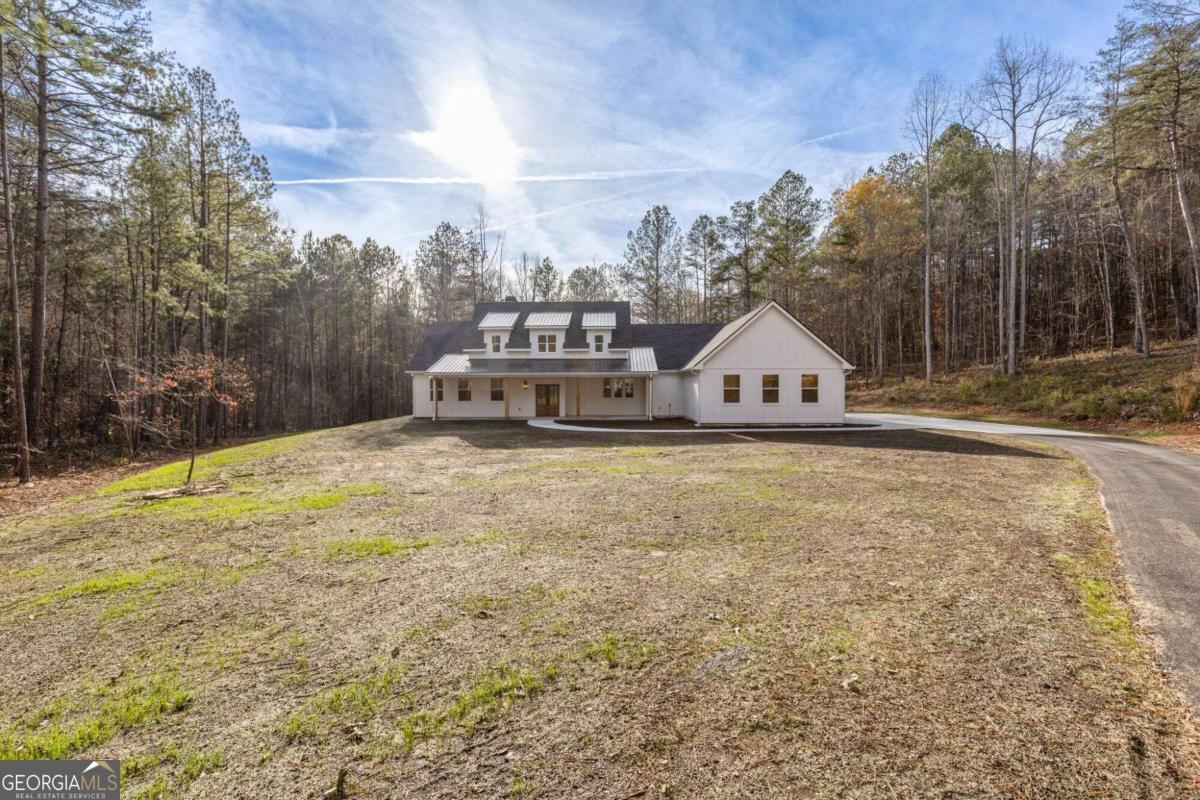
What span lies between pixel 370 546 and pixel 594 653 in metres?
3.52

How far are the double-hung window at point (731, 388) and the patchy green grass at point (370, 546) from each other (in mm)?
16210

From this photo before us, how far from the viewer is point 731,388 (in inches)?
793

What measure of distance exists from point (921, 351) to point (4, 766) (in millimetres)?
42383

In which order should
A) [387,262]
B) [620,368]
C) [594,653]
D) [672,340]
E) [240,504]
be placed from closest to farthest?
[594,653] → [240,504] → [620,368] → [672,340] → [387,262]

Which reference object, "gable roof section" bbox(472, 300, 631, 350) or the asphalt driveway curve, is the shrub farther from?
"gable roof section" bbox(472, 300, 631, 350)

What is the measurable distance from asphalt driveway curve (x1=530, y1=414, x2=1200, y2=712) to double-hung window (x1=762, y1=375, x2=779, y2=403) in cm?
881

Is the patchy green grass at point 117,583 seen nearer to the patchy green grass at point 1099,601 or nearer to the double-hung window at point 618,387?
the patchy green grass at point 1099,601

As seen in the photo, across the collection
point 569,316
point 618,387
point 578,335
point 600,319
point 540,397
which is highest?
point 569,316

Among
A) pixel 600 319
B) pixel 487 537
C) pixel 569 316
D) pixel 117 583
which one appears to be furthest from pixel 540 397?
pixel 117 583

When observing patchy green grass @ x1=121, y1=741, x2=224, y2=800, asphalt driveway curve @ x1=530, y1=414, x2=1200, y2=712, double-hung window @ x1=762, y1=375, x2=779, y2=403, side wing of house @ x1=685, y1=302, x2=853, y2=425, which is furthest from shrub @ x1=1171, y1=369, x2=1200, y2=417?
patchy green grass @ x1=121, y1=741, x2=224, y2=800

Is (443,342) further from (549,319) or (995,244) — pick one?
(995,244)

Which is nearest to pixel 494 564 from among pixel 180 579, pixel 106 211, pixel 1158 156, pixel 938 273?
pixel 180 579

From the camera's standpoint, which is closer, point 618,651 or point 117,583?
point 618,651

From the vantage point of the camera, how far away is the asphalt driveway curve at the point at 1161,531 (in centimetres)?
336
